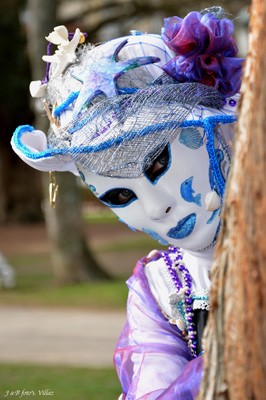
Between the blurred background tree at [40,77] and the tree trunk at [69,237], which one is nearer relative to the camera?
the blurred background tree at [40,77]

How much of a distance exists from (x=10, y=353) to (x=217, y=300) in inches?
258

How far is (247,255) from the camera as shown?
67.8 inches

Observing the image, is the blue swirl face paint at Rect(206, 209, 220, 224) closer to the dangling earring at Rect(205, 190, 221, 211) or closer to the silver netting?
the dangling earring at Rect(205, 190, 221, 211)

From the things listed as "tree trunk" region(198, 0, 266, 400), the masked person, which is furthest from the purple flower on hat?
"tree trunk" region(198, 0, 266, 400)

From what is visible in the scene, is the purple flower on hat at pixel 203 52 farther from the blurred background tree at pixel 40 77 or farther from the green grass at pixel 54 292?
the green grass at pixel 54 292

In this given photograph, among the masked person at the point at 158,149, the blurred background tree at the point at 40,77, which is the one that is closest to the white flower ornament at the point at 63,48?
the masked person at the point at 158,149

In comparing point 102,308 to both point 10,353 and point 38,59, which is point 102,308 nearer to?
point 10,353

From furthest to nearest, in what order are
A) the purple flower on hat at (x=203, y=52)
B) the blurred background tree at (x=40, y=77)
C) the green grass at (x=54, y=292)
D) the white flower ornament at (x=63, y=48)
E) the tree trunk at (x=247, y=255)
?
the blurred background tree at (x=40, y=77) < the green grass at (x=54, y=292) < the white flower ornament at (x=63, y=48) < the purple flower on hat at (x=203, y=52) < the tree trunk at (x=247, y=255)

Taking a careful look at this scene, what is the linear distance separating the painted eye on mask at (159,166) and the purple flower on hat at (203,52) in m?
0.22

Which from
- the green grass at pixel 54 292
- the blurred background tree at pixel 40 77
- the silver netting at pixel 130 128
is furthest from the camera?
the blurred background tree at pixel 40 77

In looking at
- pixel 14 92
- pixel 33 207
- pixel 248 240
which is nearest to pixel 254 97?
pixel 248 240

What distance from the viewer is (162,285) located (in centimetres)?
275

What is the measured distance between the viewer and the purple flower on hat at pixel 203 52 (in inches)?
103

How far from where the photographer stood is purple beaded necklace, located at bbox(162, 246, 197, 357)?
8.77 ft
